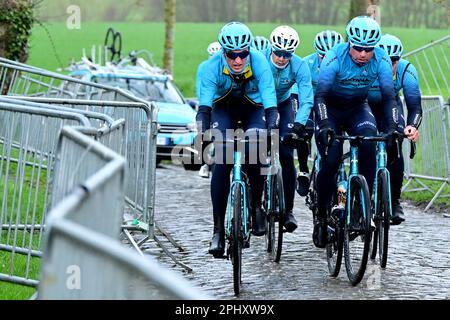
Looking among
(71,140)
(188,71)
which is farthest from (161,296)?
(188,71)

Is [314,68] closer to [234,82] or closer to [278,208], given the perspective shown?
[278,208]

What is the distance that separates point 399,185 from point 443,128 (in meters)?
4.04

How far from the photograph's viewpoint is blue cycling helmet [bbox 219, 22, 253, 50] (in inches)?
376

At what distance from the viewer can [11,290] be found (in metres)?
8.62

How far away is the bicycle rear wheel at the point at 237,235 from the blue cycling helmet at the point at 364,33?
64.0 inches

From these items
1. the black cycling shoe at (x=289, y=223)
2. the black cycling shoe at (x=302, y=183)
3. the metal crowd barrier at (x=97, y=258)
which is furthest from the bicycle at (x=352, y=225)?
the metal crowd barrier at (x=97, y=258)

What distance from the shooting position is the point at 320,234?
10.5m

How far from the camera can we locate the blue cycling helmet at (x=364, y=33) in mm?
9781

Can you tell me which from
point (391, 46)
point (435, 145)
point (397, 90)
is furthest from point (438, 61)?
point (391, 46)

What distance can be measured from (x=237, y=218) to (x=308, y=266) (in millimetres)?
1666

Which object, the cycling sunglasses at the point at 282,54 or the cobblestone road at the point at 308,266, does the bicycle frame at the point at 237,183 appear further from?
the cycling sunglasses at the point at 282,54

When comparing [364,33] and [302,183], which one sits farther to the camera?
[302,183]

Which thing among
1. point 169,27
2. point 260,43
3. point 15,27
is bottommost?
point 260,43

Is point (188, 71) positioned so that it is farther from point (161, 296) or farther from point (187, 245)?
point (161, 296)
